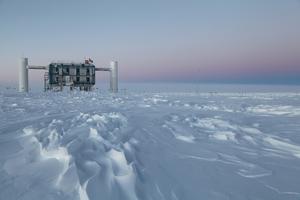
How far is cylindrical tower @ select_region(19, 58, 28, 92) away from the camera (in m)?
Result: 32.3

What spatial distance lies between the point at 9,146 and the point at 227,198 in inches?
128

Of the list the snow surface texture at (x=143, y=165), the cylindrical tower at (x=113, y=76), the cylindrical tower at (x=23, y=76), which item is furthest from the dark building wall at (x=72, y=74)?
the snow surface texture at (x=143, y=165)

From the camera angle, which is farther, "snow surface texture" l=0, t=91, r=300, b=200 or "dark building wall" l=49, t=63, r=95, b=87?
"dark building wall" l=49, t=63, r=95, b=87

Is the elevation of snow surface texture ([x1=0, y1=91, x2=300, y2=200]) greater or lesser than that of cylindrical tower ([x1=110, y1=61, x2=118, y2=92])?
lesser

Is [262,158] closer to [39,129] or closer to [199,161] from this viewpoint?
[199,161]

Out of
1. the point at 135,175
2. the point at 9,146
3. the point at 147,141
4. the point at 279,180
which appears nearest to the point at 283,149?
the point at 279,180

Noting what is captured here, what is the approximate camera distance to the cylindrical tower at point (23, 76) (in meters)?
32.3

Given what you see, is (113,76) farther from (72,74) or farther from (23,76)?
(23,76)

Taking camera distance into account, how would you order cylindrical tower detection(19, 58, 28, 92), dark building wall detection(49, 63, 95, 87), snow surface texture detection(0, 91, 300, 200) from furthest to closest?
dark building wall detection(49, 63, 95, 87), cylindrical tower detection(19, 58, 28, 92), snow surface texture detection(0, 91, 300, 200)

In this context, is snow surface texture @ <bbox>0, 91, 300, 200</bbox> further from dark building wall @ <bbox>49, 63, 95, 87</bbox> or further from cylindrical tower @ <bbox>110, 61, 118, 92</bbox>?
cylindrical tower @ <bbox>110, 61, 118, 92</bbox>

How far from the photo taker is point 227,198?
Result: 230cm

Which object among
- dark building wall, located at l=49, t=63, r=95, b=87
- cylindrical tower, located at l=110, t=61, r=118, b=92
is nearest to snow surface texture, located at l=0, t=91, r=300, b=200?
dark building wall, located at l=49, t=63, r=95, b=87

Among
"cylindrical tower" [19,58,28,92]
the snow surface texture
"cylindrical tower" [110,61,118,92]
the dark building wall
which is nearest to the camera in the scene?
the snow surface texture

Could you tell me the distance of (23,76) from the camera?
3247 cm
